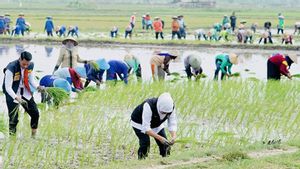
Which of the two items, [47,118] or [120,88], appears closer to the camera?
[47,118]

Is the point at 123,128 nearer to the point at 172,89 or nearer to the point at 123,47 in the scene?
the point at 172,89

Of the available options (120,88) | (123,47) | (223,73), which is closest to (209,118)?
(120,88)

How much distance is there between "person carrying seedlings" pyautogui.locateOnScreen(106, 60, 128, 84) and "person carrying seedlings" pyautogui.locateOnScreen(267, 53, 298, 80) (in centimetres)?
248

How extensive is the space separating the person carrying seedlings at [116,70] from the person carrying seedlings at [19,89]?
3.74 meters

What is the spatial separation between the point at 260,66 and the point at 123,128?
10.7 meters

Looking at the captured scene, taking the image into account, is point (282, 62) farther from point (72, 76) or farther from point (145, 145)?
point (145, 145)

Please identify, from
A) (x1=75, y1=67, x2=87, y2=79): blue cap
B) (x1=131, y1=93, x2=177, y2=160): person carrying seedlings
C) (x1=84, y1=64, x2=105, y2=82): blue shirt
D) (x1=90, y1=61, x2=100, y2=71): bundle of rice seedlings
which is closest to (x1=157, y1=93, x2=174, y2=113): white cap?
(x1=131, y1=93, x2=177, y2=160): person carrying seedlings

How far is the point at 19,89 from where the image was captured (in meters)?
8.46

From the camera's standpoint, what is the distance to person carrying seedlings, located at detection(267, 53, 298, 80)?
12.2 metres

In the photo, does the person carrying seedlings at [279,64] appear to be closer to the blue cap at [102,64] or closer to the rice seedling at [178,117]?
the rice seedling at [178,117]

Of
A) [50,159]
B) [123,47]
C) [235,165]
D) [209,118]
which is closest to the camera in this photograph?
[235,165]

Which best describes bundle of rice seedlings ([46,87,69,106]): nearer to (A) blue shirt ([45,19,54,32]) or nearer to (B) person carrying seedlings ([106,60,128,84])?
(B) person carrying seedlings ([106,60,128,84])

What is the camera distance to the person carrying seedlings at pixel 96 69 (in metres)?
11.9

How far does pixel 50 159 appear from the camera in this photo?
7633 mm
